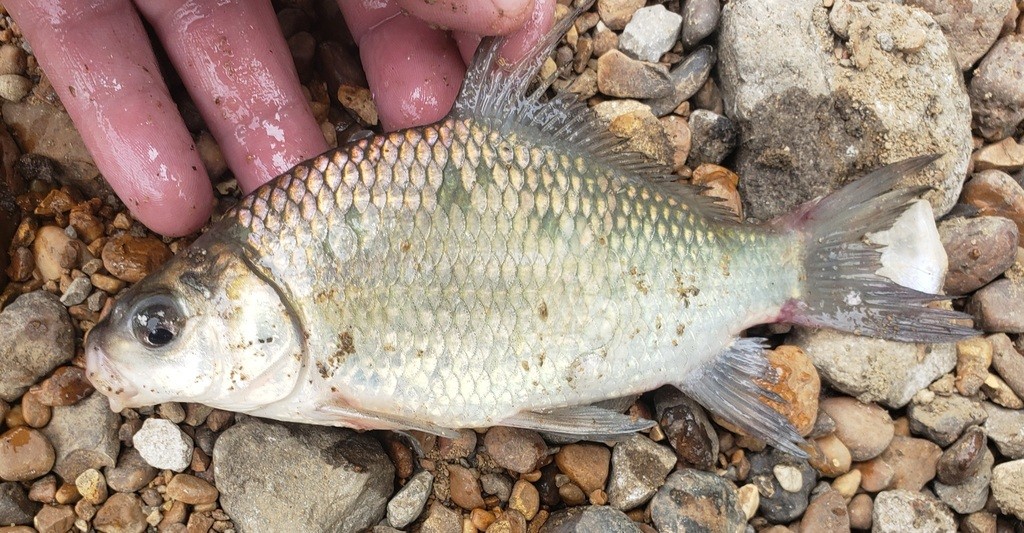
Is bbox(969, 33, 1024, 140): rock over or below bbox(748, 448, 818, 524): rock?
over

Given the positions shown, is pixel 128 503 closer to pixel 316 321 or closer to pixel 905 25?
pixel 316 321

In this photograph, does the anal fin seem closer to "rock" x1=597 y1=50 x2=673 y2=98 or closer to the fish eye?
"rock" x1=597 y1=50 x2=673 y2=98

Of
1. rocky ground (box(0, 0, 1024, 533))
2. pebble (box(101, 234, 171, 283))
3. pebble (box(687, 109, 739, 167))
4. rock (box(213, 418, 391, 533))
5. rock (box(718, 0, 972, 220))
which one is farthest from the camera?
pebble (box(687, 109, 739, 167))

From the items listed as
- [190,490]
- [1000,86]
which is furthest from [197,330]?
[1000,86]

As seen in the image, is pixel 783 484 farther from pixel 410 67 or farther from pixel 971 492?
pixel 410 67

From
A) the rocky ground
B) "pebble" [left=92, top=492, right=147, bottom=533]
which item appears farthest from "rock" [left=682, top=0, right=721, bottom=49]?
"pebble" [left=92, top=492, right=147, bottom=533]

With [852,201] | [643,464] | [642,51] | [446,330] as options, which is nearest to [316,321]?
[446,330]

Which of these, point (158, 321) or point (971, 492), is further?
point (971, 492)

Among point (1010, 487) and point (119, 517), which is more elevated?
point (119, 517)
